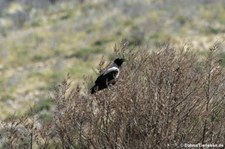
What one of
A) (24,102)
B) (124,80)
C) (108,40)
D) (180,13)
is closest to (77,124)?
(124,80)

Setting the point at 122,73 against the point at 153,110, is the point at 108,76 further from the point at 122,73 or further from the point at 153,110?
the point at 153,110

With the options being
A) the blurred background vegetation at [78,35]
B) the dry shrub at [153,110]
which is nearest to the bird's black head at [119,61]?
the dry shrub at [153,110]

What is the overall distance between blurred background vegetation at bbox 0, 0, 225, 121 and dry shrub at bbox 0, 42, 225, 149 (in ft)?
A: 42.0

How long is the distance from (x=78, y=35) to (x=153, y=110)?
77.6ft

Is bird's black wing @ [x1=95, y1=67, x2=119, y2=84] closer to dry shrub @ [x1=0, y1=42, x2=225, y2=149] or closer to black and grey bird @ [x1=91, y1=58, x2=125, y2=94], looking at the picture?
black and grey bird @ [x1=91, y1=58, x2=125, y2=94]

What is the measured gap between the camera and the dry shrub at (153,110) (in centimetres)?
848

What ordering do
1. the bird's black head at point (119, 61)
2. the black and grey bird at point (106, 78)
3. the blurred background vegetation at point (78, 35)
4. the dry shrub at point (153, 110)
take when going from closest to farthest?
the dry shrub at point (153, 110) → the black and grey bird at point (106, 78) → the bird's black head at point (119, 61) → the blurred background vegetation at point (78, 35)

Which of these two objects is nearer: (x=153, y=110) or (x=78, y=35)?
(x=153, y=110)

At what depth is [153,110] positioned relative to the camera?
847 cm

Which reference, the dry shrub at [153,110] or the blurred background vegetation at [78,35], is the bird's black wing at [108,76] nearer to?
the dry shrub at [153,110]

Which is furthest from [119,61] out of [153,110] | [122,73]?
[153,110]

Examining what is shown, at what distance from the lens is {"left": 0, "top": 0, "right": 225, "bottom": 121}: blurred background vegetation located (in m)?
26.0

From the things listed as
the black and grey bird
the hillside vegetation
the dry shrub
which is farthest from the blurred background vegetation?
the black and grey bird

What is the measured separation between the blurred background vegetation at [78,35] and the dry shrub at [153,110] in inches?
505
